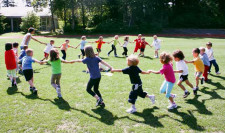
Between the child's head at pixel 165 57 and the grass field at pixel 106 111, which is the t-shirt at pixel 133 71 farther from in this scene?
the grass field at pixel 106 111

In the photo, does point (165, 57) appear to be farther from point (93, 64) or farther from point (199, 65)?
point (199, 65)

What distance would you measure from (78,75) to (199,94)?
5541mm

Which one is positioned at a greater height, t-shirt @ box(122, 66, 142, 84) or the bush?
the bush

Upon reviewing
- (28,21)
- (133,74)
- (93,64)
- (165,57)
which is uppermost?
(28,21)

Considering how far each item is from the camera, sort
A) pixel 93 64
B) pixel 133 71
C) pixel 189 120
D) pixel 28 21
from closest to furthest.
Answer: pixel 189 120 → pixel 133 71 → pixel 93 64 → pixel 28 21

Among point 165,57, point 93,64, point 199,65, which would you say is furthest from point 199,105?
point 93,64

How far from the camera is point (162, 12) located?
4866 centimetres

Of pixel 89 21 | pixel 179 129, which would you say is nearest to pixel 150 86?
pixel 179 129

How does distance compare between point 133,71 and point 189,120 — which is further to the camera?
point 133,71

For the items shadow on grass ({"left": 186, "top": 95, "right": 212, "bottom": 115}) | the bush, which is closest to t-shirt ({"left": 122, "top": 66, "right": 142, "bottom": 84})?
shadow on grass ({"left": 186, "top": 95, "right": 212, "bottom": 115})

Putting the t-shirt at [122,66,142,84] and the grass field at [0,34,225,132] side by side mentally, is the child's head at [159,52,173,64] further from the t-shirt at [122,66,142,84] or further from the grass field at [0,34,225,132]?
the grass field at [0,34,225,132]

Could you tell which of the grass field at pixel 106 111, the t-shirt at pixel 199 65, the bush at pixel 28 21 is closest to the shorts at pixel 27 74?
the grass field at pixel 106 111

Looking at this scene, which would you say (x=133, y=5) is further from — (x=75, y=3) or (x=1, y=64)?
(x=1, y=64)

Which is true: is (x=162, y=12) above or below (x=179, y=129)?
above
